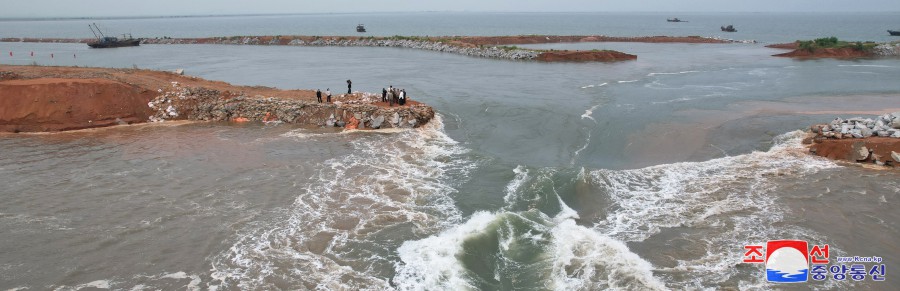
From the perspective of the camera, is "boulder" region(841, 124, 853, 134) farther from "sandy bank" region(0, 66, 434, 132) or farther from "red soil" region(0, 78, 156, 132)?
"red soil" region(0, 78, 156, 132)

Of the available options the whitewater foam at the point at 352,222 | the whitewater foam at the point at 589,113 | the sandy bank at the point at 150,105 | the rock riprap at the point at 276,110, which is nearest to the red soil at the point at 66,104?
the sandy bank at the point at 150,105

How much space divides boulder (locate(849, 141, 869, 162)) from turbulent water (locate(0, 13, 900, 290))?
0.93 meters

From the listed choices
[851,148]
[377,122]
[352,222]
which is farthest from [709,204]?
[377,122]

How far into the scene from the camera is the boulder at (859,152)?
16969 millimetres

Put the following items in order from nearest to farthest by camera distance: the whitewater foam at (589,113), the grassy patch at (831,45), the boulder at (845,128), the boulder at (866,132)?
the boulder at (866,132), the boulder at (845,128), the whitewater foam at (589,113), the grassy patch at (831,45)

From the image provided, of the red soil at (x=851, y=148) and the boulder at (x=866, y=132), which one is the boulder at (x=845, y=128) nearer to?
the boulder at (x=866, y=132)

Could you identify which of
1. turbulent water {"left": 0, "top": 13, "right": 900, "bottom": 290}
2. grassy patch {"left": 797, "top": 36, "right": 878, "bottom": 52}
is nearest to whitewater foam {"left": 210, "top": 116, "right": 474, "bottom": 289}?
turbulent water {"left": 0, "top": 13, "right": 900, "bottom": 290}

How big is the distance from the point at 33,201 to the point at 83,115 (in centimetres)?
1049

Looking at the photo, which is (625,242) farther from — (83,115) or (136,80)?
(136,80)

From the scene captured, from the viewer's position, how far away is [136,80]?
88.9 feet

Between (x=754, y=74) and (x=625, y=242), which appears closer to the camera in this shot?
(x=625, y=242)

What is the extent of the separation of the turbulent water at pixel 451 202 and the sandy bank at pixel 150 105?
1151 mm

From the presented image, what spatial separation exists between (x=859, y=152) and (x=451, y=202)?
46.2ft

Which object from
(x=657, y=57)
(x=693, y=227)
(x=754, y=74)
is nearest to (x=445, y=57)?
(x=657, y=57)
